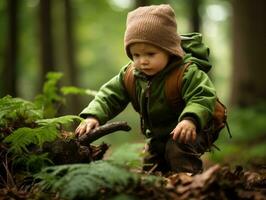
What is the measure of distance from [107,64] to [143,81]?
104 feet

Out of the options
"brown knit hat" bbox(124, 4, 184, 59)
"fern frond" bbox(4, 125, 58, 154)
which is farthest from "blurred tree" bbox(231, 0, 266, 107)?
"fern frond" bbox(4, 125, 58, 154)

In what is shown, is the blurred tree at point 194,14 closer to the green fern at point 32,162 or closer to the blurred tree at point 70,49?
the blurred tree at point 70,49

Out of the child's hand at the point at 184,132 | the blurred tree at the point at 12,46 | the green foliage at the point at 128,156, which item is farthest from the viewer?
the blurred tree at the point at 12,46

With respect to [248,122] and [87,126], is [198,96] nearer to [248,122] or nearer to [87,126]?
[87,126]

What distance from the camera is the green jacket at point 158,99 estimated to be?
13.5 ft

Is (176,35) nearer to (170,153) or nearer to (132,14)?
(132,14)

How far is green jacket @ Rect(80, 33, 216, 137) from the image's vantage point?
4.10 meters

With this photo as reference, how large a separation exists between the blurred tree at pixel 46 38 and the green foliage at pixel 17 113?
9.58 m

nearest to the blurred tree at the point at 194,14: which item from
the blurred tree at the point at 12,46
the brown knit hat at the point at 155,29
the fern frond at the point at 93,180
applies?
the blurred tree at the point at 12,46

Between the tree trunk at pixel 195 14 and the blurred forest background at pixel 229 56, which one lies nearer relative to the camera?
the blurred forest background at pixel 229 56

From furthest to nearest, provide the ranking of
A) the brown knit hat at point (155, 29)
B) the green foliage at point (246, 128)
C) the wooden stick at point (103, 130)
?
the green foliage at point (246, 128)
the brown knit hat at point (155, 29)
the wooden stick at point (103, 130)

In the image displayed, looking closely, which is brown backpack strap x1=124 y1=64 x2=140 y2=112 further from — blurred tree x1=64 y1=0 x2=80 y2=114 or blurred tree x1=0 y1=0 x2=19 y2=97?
blurred tree x1=64 y1=0 x2=80 y2=114

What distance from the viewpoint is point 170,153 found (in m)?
4.52

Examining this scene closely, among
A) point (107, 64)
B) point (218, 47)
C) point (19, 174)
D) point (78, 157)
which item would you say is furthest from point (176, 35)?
point (218, 47)
